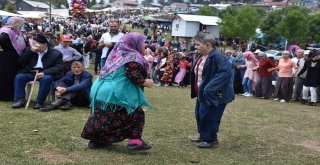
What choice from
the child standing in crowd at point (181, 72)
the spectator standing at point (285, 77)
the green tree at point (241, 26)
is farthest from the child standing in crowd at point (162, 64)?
the green tree at point (241, 26)

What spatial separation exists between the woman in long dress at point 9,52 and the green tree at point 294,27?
49.1 metres

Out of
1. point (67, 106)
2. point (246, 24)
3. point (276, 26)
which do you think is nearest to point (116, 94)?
point (67, 106)

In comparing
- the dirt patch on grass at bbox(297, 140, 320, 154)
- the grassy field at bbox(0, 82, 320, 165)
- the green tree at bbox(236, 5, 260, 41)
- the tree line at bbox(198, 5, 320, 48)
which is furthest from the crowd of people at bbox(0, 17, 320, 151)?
the green tree at bbox(236, 5, 260, 41)

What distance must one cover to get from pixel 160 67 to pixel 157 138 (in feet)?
36.6

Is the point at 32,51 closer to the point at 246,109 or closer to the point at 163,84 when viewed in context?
the point at 246,109

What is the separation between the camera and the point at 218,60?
6043 millimetres

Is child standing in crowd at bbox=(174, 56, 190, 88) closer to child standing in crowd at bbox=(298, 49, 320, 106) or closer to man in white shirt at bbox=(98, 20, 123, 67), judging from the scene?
child standing in crowd at bbox=(298, 49, 320, 106)

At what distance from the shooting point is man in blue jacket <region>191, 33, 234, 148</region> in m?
5.97

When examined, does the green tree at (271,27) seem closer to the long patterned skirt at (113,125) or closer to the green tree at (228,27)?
the green tree at (228,27)

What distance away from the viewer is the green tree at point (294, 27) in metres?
53.8

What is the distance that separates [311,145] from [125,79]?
331 centimetres

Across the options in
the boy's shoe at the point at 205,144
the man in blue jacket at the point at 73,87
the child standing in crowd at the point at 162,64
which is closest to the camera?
the boy's shoe at the point at 205,144

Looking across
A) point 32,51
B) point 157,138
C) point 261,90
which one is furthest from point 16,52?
point 261,90

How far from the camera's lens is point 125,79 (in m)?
5.47
